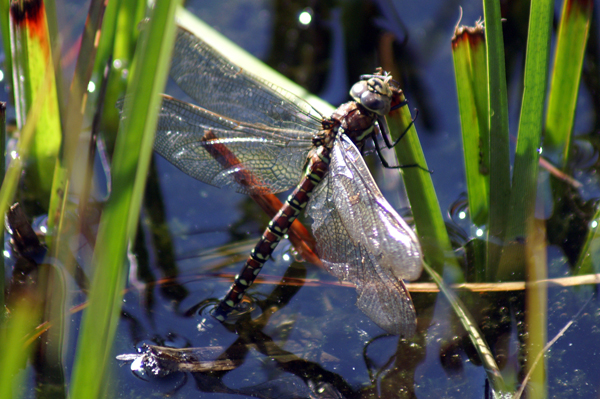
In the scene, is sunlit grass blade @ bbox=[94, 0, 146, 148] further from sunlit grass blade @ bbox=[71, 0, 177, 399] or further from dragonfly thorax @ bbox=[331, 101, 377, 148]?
sunlit grass blade @ bbox=[71, 0, 177, 399]

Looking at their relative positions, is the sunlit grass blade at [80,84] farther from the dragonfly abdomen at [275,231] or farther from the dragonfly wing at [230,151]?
the dragonfly abdomen at [275,231]

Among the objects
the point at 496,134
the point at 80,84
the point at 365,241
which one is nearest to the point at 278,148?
the point at 365,241

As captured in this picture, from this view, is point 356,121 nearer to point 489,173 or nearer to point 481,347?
point 489,173

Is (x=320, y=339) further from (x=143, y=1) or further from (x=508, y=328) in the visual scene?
(x=143, y=1)

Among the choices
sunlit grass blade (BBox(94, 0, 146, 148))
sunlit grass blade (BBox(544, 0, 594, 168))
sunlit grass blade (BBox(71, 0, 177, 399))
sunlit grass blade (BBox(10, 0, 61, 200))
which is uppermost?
sunlit grass blade (BBox(544, 0, 594, 168))

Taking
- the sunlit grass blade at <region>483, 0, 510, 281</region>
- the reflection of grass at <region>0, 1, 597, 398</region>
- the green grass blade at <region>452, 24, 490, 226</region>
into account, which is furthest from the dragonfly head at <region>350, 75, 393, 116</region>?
the sunlit grass blade at <region>483, 0, 510, 281</region>

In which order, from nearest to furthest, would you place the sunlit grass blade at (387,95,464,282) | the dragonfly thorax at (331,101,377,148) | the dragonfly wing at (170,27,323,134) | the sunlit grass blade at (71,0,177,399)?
the sunlit grass blade at (71,0,177,399), the sunlit grass blade at (387,95,464,282), the dragonfly thorax at (331,101,377,148), the dragonfly wing at (170,27,323,134)

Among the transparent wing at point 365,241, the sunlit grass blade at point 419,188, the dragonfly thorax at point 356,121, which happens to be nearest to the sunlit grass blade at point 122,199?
the transparent wing at point 365,241
